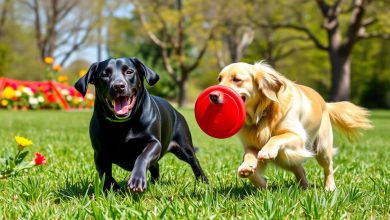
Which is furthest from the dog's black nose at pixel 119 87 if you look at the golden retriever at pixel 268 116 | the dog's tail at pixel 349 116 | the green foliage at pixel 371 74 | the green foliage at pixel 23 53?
the green foliage at pixel 371 74

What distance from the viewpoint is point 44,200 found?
348cm

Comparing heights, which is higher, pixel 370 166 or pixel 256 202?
pixel 256 202

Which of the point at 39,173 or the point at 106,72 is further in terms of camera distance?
the point at 39,173

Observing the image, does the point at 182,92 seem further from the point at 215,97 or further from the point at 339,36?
the point at 215,97

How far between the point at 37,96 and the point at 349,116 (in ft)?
64.3

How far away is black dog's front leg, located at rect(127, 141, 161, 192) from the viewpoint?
11.5 ft

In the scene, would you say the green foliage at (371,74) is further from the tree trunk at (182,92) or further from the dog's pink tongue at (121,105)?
the dog's pink tongue at (121,105)

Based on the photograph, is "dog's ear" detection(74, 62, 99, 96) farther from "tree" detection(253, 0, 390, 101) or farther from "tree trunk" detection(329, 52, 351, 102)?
"tree trunk" detection(329, 52, 351, 102)

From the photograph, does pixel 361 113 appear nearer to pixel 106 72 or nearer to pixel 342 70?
pixel 106 72

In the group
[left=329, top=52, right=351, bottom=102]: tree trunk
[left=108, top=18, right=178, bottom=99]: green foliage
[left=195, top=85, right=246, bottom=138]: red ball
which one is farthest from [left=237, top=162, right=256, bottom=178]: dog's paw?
[left=108, top=18, right=178, bottom=99]: green foliage

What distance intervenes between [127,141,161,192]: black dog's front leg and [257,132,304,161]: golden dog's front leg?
80 centimetres

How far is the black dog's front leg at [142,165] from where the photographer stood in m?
3.51

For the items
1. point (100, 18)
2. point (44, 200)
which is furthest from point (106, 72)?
point (100, 18)

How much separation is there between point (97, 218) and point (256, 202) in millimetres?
1036
